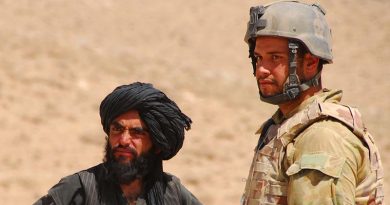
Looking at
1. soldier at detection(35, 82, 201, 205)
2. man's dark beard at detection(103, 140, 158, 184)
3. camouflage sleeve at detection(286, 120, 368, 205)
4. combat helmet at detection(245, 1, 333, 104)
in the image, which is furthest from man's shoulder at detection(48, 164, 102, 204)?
camouflage sleeve at detection(286, 120, 368, 205)

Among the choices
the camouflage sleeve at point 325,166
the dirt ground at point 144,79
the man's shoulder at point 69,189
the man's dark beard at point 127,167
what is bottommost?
the camouflage sleeve at point 325,166

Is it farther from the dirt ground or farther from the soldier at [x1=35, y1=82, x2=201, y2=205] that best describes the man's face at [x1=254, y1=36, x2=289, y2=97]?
the dirt ground

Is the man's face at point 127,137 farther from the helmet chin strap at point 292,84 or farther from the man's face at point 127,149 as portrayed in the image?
the helmet chin strap at point 292,84

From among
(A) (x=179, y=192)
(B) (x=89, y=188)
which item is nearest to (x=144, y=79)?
(A) (x=179, y=192)

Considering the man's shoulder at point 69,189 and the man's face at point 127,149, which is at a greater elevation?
the man's face at point 127,149

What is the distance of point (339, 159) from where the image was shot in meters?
4.03

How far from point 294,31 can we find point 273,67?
19 centimetres

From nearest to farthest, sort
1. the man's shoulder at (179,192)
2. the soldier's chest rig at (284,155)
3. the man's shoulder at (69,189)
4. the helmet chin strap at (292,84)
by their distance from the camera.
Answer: the soldier's chest rig at (284,155)
the helmet chin strap at (292,84)
the man's shoulder at (69,189)
the man's shoulder at (179,192)

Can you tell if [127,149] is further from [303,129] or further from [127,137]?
[303,129]

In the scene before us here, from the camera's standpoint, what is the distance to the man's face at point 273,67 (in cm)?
437

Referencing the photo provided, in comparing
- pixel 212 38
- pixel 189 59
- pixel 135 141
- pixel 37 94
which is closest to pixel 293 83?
Answer: pixel 135 141

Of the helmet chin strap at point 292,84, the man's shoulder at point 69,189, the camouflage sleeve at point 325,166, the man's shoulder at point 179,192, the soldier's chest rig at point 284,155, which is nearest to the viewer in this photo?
the camouflage sleeve at point 325,166

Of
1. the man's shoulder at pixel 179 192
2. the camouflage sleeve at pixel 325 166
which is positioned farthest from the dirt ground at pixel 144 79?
the camouflage sleeve at pixel 325 166

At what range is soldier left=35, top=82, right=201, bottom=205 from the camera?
4887 millimetres
